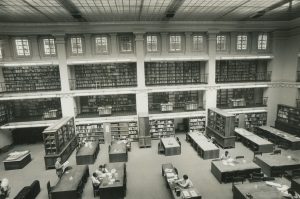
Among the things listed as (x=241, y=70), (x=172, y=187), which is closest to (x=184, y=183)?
(x=172, y=187)

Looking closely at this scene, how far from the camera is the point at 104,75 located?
511 inches

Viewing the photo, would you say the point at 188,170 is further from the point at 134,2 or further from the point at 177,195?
the point at 134,2

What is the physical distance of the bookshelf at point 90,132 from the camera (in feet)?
40.4

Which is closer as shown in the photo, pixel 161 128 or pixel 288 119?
pixel 288 119

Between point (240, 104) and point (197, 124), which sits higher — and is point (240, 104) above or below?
above

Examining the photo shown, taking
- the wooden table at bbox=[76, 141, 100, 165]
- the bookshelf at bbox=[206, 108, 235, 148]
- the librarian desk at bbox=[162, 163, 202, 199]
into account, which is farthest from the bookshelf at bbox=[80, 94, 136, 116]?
the librarian desk at bbox=[162, 163, 202, 199]

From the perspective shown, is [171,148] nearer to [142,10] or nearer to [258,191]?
[258,191]

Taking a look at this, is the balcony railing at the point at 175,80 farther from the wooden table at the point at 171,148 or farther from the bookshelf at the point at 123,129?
the wooden table at the point at 171,148

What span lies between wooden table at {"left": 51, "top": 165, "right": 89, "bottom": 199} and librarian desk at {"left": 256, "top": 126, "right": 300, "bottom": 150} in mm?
10406

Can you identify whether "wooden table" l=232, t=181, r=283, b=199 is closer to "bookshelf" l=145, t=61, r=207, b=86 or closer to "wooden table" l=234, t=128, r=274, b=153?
"wooden table" l=234, t=128, r=274, b=153

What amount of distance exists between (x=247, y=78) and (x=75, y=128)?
1228 centimetres

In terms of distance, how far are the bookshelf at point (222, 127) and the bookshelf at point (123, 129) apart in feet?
15.9

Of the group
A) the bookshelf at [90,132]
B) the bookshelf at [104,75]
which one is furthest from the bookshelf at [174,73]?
the bookshelf at [90,132]

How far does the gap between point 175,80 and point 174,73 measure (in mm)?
483
